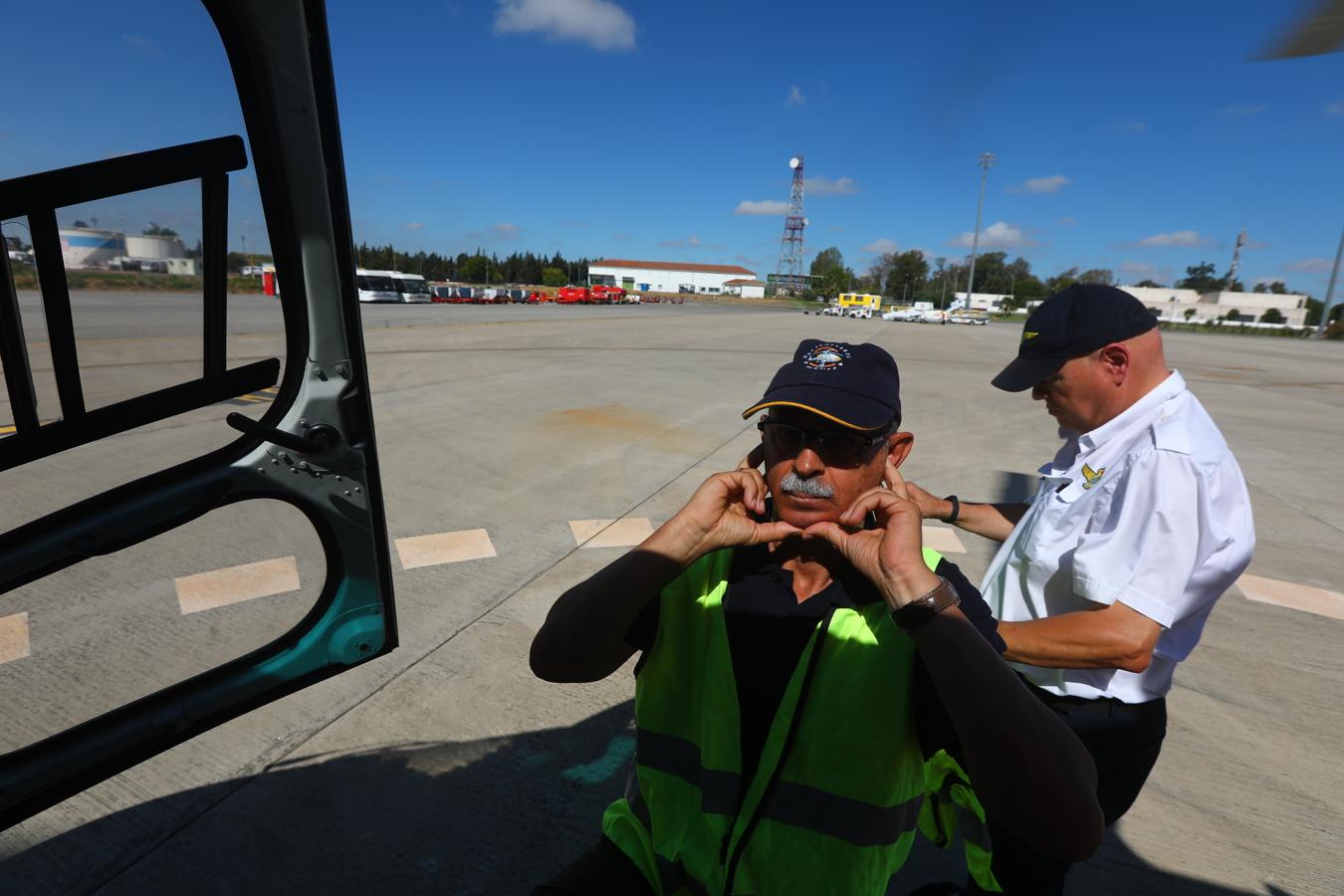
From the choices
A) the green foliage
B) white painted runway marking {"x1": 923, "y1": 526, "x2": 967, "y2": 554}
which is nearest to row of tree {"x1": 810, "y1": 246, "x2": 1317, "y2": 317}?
the green foliage

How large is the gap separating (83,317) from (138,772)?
179 centimetres

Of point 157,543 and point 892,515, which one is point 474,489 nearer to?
point 157,543

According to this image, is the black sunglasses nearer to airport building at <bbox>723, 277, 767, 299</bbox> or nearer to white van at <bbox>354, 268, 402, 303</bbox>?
white van at <bbox>354, 268, 402, 303</bbox>

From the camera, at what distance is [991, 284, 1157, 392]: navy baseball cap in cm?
175

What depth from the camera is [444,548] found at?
4242 mm

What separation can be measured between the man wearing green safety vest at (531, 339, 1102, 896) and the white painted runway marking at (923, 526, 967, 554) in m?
3.21

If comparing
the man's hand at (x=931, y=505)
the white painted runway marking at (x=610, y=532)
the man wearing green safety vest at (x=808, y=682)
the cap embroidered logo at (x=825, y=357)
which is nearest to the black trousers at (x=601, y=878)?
the man wearing green safety vest at (x=808, y=682)

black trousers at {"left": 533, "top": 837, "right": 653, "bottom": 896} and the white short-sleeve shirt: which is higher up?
the white short-sleeve shirt

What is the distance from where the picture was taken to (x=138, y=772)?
89.6 inches

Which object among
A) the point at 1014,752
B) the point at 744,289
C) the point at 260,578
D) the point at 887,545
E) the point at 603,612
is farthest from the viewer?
the point at 744,289

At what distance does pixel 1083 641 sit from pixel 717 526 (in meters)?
0.92

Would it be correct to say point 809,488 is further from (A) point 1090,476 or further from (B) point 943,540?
(B) point 943,540

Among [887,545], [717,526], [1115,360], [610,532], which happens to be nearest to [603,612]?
[717,526]

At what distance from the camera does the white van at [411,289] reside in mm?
42438
